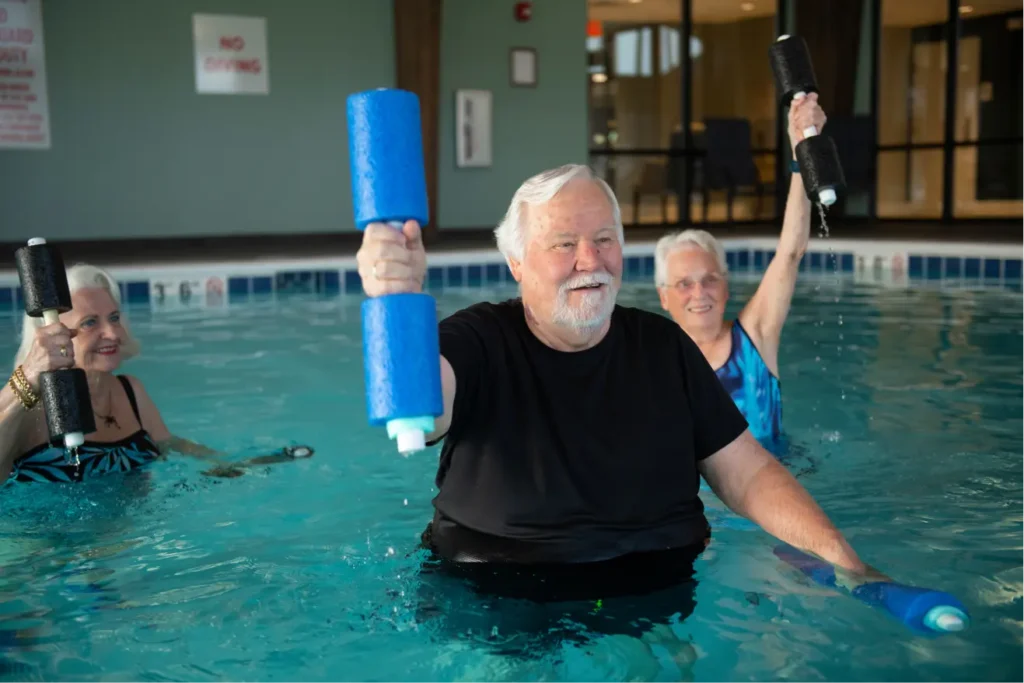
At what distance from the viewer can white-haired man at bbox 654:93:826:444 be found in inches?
152

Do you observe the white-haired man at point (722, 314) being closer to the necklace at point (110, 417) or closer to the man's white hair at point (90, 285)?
the man's white hair at point (90, 285)

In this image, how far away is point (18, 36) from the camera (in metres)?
11.5

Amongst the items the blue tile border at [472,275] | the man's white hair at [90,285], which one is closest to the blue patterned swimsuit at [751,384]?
the man's white hair at [90,285]

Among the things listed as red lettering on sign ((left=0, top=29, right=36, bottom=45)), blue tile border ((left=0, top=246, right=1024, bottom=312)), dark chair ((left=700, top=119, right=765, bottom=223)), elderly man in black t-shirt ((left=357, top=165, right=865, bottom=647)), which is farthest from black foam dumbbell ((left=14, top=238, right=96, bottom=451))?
dark chair ((left=700, top=119, right=765, bottom=223))

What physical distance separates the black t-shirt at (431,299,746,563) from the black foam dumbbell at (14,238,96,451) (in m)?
0.93

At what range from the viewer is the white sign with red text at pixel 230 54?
1241 centimetres

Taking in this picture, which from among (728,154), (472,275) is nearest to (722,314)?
(472,275)

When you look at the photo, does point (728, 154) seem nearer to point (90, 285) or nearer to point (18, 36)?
point (18, 36)

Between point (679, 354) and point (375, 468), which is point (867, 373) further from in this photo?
A: point (679, 354)

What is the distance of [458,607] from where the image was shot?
→ 254cm

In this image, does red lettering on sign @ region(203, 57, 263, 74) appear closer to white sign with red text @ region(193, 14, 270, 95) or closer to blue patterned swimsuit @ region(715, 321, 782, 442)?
white sign with red text @ region(193, 14, 270, 95)

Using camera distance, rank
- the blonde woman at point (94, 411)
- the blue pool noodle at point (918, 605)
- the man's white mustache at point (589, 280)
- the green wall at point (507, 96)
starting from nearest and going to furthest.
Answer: the blue pool noodle at point (918, 605)
the man's white mustache at point (589, 280)
the blonde woman at point (94, 411)
the green wall at point (507, 96)

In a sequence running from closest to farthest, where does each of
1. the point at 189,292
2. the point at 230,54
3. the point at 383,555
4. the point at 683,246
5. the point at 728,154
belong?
the point at 383,555 < the point at 683,246 < the point at 189,292 < the point at 230,54 < the point at 728,154

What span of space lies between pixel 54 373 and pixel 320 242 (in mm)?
10546
